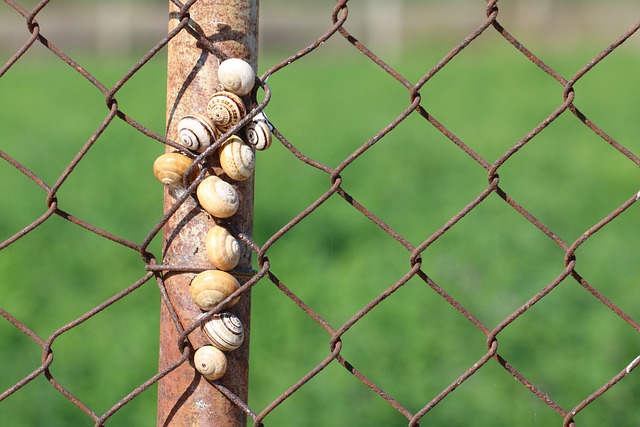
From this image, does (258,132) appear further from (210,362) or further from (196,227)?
(210,362)

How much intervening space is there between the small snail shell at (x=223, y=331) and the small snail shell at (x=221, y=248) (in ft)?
0.19

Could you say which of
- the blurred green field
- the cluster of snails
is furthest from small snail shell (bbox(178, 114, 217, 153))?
the blurred green field

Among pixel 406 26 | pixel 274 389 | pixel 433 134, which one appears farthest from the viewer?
pixel 406 26

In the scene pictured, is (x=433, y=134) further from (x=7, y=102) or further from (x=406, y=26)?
(x=406, y=26)

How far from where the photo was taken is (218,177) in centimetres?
108

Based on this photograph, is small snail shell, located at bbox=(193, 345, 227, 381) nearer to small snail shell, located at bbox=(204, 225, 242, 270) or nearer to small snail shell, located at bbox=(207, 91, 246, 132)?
small snail shell, located at bbox=(204, 225, 242, 270)

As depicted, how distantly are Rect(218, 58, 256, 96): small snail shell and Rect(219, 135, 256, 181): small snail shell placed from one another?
55 millimetres

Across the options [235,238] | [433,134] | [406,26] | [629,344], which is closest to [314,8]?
[406,26]

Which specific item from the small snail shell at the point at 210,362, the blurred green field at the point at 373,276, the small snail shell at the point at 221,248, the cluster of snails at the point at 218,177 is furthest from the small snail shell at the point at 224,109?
the blurred green field at the point at 373,276

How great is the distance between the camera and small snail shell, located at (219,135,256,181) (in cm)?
106

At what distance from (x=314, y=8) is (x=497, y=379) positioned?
2459 cm

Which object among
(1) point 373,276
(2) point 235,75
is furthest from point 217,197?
(1) point 373,276

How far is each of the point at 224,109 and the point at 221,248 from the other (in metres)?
0.15

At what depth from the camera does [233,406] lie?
1.10m
